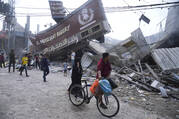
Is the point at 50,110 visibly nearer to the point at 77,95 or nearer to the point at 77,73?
the point at 77,95

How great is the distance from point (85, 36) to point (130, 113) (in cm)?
1079

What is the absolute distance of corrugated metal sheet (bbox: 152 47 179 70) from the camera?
30.2 ft

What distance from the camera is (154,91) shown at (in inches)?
249

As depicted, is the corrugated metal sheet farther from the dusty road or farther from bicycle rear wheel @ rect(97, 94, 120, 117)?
bicycle rear wheel @ rect(97, 94, 120, 117)

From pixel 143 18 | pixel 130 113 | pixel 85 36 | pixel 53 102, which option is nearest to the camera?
pixel 130 113

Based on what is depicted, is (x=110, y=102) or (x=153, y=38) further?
(x=153, y=38)

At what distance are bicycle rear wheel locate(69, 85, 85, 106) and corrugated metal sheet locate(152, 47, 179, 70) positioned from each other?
24.3ft

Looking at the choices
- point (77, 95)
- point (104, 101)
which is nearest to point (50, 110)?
point (77, 95)

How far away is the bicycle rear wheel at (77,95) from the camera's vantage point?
3.96 meters

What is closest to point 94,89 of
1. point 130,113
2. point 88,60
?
point 130,113

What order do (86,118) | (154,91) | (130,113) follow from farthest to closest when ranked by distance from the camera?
(154,91) < (130,113) < (86,118)

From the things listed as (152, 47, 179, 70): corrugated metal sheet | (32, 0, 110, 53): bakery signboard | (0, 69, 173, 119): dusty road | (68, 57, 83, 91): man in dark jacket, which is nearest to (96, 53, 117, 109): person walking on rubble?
(0, 69, 173, 119): dusty road

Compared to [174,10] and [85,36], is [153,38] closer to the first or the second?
[174,10]

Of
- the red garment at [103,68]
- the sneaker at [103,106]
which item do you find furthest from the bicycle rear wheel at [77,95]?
the red garment at [103,68]
